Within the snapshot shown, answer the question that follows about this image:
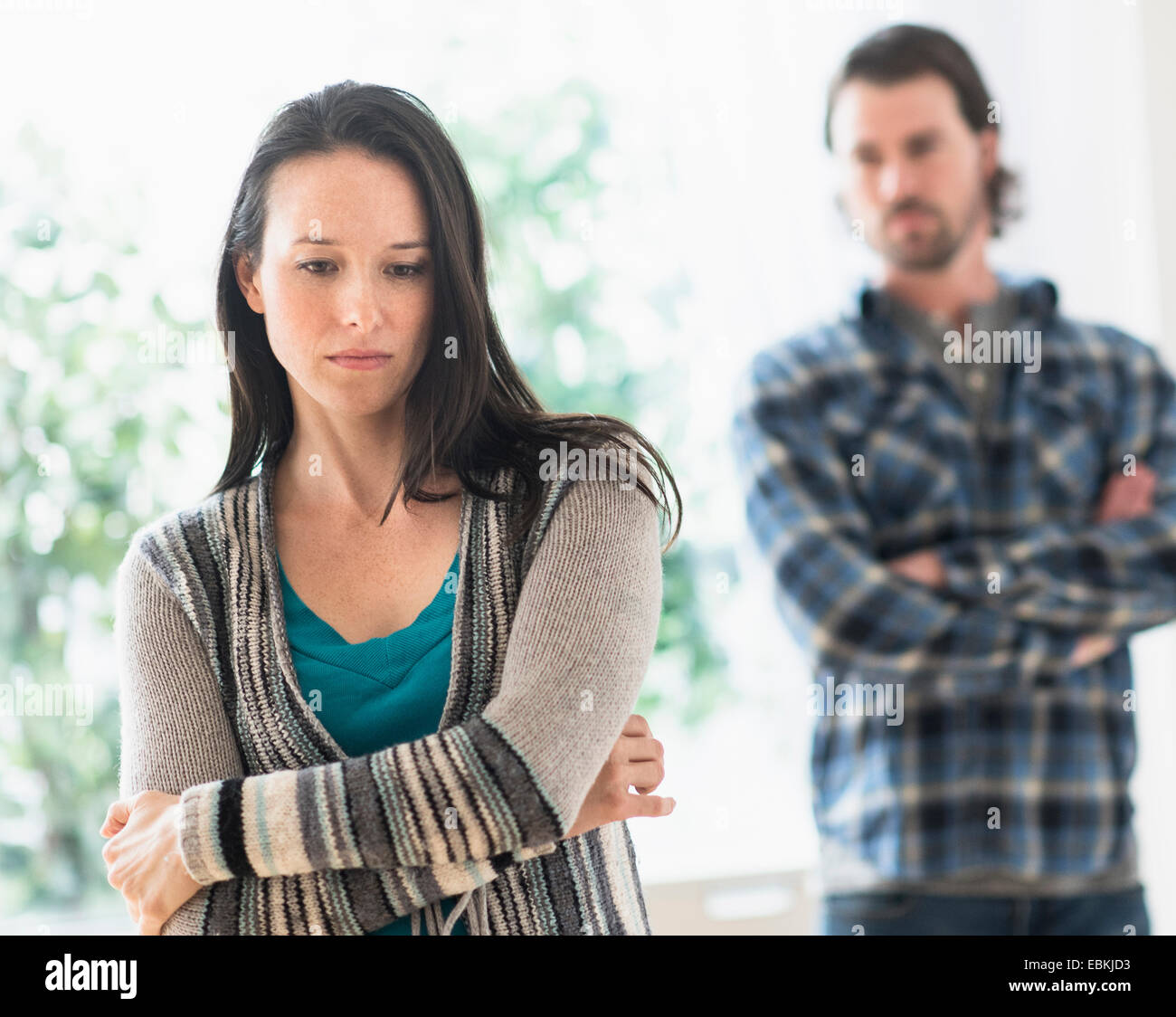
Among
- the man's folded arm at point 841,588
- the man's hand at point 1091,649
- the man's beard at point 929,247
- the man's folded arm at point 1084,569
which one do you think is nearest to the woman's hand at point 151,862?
the man's folded arm at point 841,588

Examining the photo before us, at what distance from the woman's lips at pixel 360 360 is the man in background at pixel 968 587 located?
42 centimetres

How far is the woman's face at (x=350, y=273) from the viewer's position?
92cm

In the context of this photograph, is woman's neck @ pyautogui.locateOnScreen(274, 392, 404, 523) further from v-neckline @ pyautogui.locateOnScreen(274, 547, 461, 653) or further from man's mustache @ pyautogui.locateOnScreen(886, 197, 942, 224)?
man's mustache @ pyautogui.locateOnScreen(886, 197, 942, 224)

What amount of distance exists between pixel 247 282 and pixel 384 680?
41cm

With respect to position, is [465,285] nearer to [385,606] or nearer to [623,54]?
[385,606]

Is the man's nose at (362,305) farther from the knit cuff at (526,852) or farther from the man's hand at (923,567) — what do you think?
the man's hand at (923,567)

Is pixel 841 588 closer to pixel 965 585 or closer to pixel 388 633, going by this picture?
pixel 965 585

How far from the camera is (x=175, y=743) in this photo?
2.82 feet

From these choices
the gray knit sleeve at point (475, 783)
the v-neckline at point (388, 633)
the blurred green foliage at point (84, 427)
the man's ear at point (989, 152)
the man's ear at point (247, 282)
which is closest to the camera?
the gray knit sleeve at point (475, 783)

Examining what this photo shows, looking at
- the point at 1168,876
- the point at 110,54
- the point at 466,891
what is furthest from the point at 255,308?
the point at 1168,876

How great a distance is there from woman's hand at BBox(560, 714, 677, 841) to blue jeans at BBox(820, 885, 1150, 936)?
369mm

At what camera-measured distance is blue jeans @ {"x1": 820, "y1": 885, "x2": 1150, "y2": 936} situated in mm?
1100

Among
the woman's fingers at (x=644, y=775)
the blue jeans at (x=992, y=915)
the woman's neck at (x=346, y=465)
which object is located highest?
the woman's neck at (x=346, y=465)
